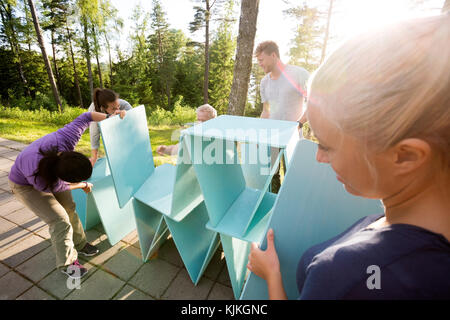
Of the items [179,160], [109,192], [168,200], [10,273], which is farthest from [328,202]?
[10,273]

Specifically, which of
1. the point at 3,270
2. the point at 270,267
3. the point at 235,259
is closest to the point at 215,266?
the point at 235,259

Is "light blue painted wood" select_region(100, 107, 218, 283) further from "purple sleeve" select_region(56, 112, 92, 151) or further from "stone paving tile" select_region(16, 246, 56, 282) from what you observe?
"stone paving tile" select_region(16, 246, 56, 282)

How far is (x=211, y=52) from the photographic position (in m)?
28.9

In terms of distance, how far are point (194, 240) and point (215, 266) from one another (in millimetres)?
473

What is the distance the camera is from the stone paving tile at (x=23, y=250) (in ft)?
9.12

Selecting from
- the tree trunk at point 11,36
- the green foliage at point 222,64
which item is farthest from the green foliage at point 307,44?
the tree trunk at point 11,36

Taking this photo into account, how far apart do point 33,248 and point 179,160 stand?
2709 millimetres

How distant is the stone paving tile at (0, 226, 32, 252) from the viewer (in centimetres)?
302

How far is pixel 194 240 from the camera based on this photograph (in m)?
2.70

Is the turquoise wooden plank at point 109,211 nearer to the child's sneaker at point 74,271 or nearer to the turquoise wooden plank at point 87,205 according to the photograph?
the turquoise wooden plank at point 87,205

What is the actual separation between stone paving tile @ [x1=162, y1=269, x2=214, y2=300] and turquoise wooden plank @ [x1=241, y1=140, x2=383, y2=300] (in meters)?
1.31

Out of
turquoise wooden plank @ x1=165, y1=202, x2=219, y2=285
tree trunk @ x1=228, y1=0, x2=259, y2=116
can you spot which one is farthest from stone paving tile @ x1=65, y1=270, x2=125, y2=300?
tree trunk @ x1=228, y1=0, x2=259, y2=116

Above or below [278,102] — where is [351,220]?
below
